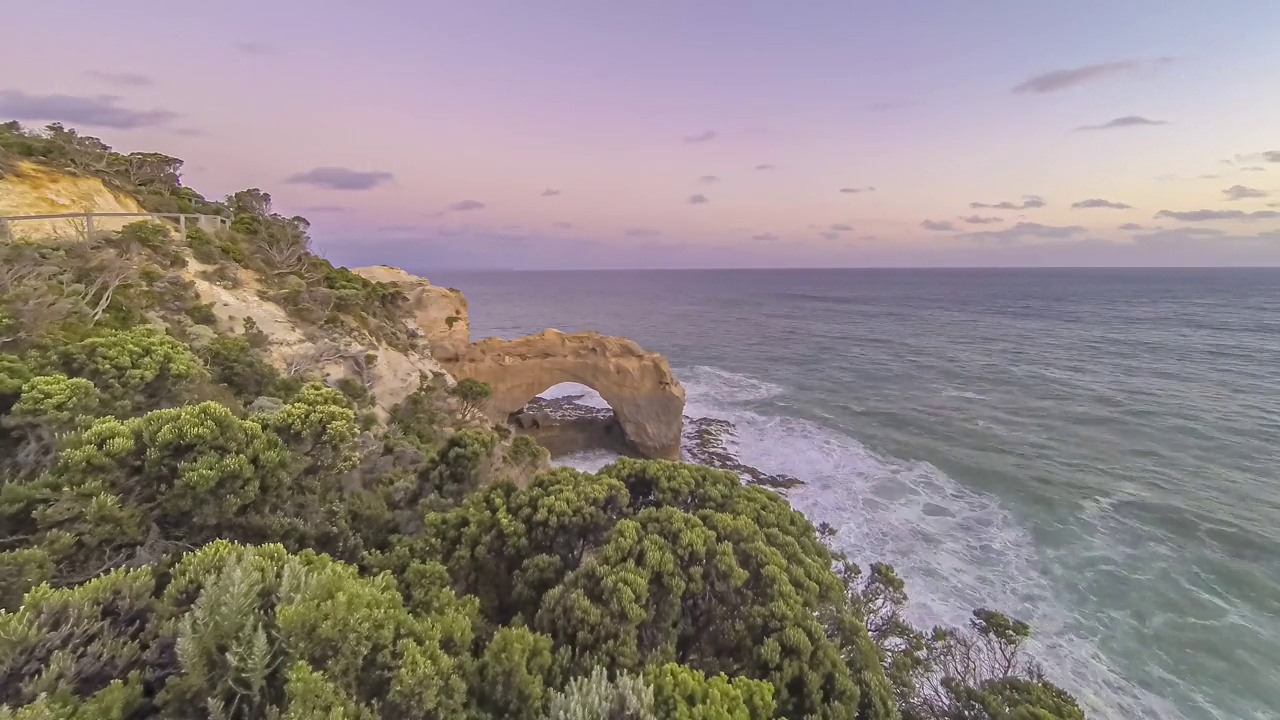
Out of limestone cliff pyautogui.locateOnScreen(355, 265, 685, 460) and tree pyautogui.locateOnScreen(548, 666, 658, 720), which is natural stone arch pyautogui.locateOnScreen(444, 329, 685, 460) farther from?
tree pyautogui.locateOnScreen(548, 666, 658, 720)

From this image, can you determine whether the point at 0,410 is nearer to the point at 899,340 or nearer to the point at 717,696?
the point at 717,696

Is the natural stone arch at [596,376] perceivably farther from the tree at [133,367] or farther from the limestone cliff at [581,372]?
the tree at [133,367]

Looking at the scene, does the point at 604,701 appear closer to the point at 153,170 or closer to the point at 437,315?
the point at 437,315

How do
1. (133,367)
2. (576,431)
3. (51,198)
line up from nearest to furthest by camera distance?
(133,367), (51,198), (576,431)

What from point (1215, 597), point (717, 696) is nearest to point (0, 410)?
point (717, 696)

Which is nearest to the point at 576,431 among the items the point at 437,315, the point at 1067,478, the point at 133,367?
the point at 437,315

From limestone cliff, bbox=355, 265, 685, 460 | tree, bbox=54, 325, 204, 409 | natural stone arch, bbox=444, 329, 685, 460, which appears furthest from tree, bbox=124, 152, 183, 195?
tree, bbox=54, 325, 204, 409
